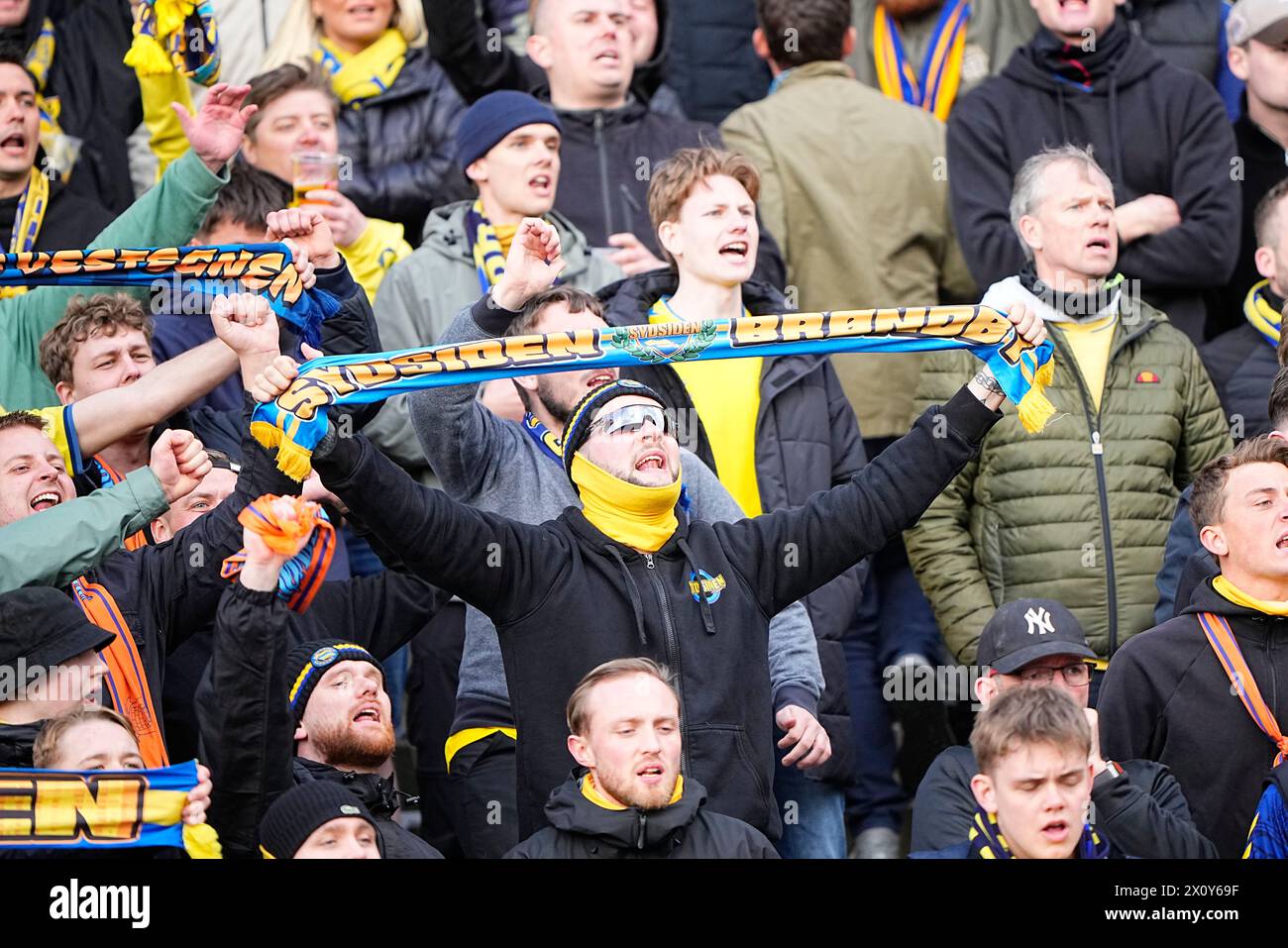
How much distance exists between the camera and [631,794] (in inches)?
231

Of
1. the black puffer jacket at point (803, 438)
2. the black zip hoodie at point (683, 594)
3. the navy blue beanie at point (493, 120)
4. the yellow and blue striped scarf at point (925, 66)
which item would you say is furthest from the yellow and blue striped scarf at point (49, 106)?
the black zip hoodie at point (683, 594)

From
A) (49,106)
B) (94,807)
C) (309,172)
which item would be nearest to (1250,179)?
(309,172)

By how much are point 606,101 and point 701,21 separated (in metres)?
1.16

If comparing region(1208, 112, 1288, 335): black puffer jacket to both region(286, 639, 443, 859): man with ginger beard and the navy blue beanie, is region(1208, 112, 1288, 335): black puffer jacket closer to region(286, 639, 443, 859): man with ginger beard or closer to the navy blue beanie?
the navy blue beanie

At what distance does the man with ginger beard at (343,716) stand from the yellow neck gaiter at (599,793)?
3.17 ft

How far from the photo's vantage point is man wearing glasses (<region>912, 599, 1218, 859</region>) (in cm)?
594

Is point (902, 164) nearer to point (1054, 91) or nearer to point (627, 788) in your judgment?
point (1054, 91)

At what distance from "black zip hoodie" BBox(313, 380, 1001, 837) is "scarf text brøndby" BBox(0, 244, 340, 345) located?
43.6 inches

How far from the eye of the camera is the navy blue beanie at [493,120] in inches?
321

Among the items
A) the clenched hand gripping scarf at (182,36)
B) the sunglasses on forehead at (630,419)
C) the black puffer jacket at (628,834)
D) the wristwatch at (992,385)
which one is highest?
the clenched hand gripping scarf at (182,36)

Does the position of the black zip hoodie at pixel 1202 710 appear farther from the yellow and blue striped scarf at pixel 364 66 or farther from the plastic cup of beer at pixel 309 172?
the yellow and blue striped scarf at pixel 364 66

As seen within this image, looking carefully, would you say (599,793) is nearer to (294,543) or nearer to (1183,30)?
(294,543)
